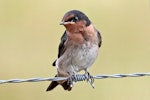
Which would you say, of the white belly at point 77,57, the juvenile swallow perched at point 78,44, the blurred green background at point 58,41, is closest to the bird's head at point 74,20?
the juvenile swallow perched at point 78,44

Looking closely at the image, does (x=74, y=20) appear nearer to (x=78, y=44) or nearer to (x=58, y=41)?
(x=78, y=44)

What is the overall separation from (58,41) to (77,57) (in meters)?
2.86

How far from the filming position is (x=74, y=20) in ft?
24.6

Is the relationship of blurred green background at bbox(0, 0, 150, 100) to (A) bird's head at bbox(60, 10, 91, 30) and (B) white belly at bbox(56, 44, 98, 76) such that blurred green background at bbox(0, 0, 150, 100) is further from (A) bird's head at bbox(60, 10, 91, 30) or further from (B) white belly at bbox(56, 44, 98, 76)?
(A) bird's head at bbox(60, 10, 91, 30)

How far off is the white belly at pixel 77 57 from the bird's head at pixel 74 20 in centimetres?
19

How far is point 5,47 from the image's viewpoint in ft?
35.1

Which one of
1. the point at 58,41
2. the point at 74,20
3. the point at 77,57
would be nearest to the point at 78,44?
the point at 77,57

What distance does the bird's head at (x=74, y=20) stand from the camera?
738 cm

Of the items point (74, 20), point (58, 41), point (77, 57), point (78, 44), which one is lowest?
point (58, 41)

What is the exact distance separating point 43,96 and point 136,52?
1.46 meters

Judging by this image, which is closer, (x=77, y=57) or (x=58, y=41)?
(x=77, y=57)

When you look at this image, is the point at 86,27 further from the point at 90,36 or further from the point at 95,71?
the point at 95,71

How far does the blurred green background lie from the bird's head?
6.61 feet

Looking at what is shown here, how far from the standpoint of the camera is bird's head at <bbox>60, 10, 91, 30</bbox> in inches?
290
